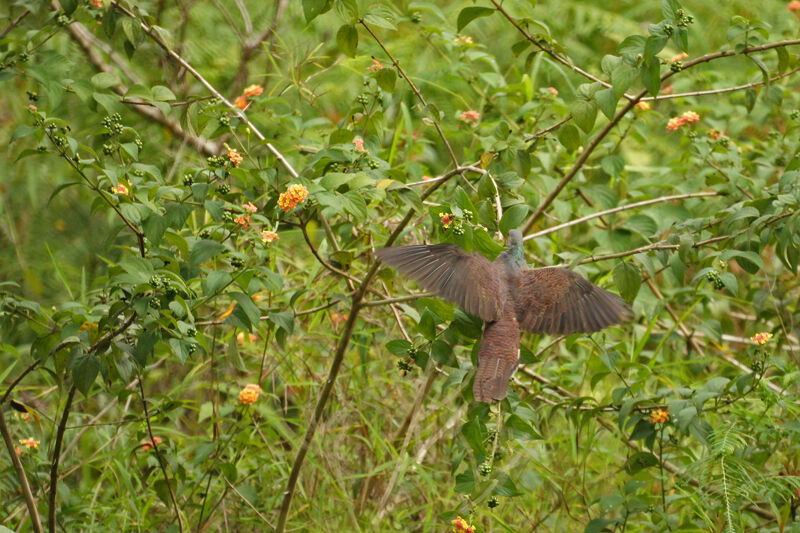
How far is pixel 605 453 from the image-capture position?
102 inches

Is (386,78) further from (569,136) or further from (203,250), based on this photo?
(203,250)

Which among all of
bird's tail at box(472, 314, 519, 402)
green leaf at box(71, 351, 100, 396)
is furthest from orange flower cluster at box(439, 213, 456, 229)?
green leaf at box(71, 351, 100, 396)

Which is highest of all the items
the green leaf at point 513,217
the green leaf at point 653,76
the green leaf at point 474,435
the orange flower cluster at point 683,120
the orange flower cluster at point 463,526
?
the green leaf at point 653,76

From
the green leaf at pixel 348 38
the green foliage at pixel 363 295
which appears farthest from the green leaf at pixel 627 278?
the green leaf at pixel 348 38

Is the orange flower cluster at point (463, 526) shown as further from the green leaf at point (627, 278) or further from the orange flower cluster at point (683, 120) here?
the orange flower cluster at point (683, 120)

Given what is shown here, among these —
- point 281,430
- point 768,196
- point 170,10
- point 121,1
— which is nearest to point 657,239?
point 768,196

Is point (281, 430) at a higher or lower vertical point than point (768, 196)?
lower

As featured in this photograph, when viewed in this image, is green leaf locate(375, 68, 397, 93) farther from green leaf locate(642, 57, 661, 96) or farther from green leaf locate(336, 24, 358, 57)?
green leaf locate(642, 57, 661, 96)

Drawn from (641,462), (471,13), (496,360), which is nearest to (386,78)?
(471,13)

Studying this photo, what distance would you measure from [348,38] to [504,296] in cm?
70

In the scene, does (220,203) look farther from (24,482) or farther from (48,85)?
(24,482)

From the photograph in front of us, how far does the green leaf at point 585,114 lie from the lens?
189 centimetres

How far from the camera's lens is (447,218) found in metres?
1.68

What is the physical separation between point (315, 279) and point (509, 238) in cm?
74
